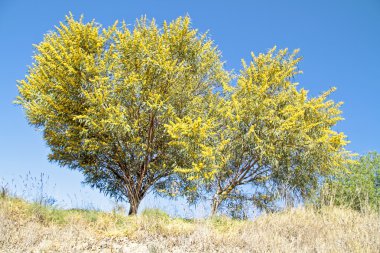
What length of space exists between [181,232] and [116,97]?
654 cm

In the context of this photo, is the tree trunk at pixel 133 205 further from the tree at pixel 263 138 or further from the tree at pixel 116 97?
the tree at pixel 263 138

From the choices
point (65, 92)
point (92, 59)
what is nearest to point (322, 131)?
point (92, 59)

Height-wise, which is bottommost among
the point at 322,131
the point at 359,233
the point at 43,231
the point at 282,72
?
the point at 43,231

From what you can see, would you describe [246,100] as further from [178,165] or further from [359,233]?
[359,233]

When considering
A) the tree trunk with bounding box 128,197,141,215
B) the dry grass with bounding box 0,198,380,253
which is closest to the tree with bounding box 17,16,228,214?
the tree trunk with bounding box 128,197,141,215

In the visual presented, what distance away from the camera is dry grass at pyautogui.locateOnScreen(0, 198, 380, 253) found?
7547 mm

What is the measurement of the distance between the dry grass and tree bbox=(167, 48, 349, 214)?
3318mm

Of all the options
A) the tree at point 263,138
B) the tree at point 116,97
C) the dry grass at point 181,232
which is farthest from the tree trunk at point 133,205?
the dry grass at point 181,232

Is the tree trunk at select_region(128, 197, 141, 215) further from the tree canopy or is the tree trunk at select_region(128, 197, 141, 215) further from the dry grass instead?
the dry grass

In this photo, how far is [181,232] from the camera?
877 centimetres

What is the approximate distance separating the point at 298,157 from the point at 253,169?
2.07m

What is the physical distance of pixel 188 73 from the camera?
50.1 feet

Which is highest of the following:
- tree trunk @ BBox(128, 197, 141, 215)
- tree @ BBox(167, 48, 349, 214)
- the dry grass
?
tree @ BBox(167, 48, 349, 214)

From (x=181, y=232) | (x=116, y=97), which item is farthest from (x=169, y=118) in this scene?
(x=181, y=232)
